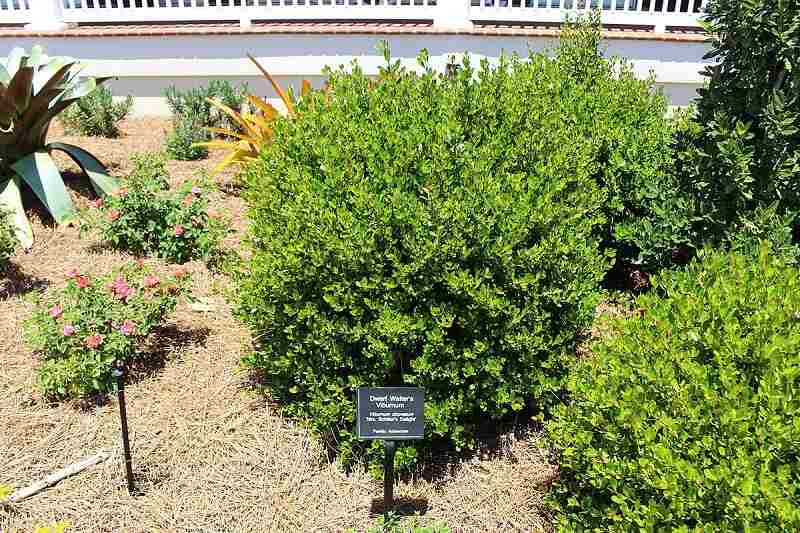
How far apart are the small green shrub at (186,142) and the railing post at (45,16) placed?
2966 millimetres

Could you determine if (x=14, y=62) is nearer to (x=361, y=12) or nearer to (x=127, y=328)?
(x=127, y=328)

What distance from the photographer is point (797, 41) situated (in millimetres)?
3568

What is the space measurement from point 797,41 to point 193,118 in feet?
19.9

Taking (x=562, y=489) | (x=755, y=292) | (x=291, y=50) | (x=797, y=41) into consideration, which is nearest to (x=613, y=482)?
(x=562, y=489)

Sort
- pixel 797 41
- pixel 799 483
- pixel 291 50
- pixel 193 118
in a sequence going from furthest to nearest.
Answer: pixel 291 50 → pixel 193 118 → pixel 797 41 → pixel 799 483

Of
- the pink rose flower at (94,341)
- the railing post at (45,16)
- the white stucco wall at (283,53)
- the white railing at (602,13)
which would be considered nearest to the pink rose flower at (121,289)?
the pink rose flower at (94,341)

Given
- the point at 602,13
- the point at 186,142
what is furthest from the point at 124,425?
the point at 602,13

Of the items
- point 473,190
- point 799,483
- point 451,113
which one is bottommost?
point 799,483

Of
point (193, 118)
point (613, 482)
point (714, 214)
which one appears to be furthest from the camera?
point (193, 118)

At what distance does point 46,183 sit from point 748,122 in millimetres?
5048

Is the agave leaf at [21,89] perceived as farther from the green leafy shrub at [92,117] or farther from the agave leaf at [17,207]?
the green leafy shrub at [92,117]

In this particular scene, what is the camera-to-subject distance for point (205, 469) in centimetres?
340

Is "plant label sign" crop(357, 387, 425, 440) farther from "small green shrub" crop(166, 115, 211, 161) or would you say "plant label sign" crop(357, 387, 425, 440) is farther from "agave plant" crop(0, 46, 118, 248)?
"small green shrub" crop(166, 115, 211, 161)

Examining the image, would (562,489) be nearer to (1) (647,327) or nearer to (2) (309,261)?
(1) (647,327)
